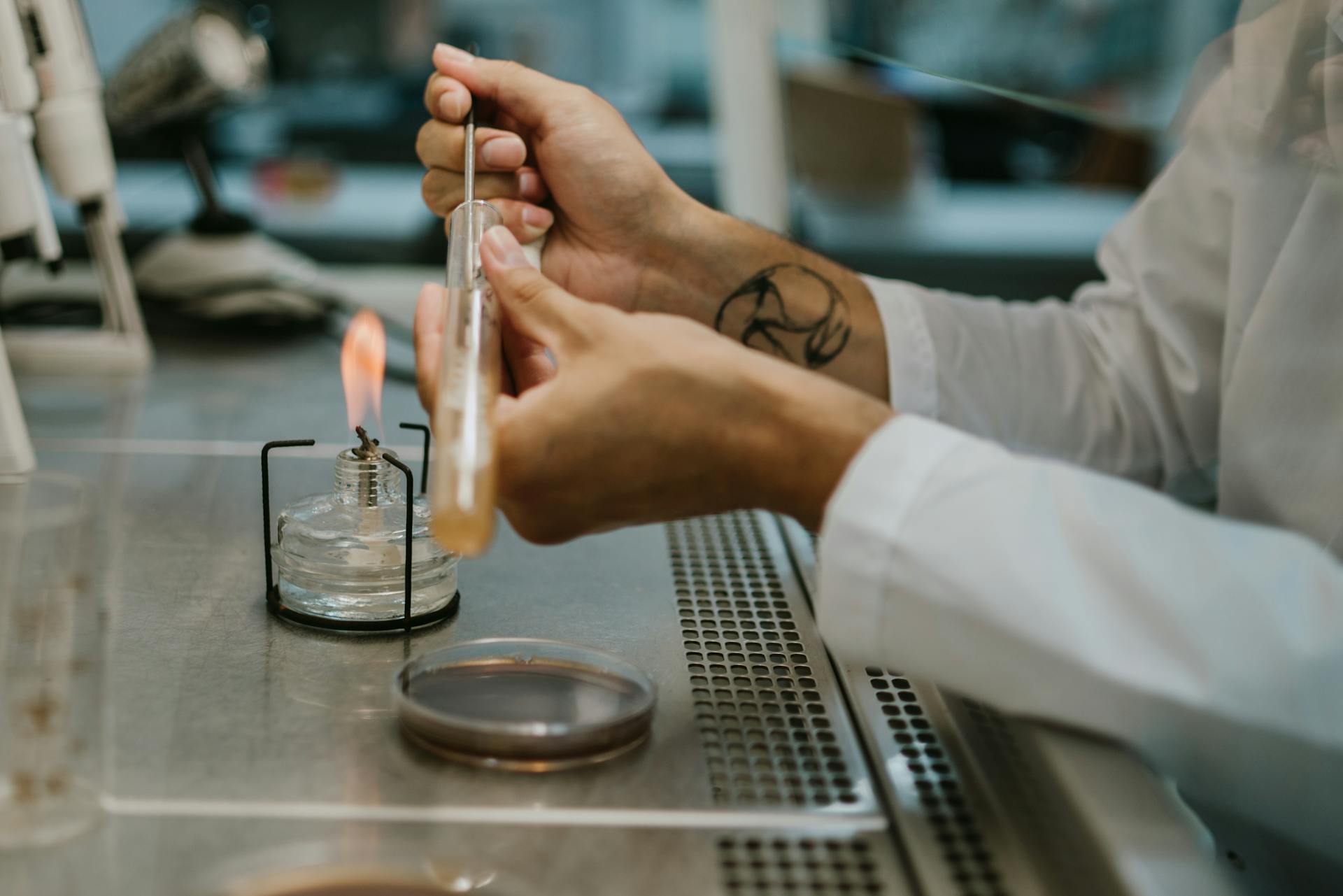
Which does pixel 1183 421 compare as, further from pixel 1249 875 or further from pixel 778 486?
pixel 778 486

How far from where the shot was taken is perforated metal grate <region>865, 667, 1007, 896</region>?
0.60 metres

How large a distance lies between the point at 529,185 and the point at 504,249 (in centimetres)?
38

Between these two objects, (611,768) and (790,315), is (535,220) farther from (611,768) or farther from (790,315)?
(611,768)

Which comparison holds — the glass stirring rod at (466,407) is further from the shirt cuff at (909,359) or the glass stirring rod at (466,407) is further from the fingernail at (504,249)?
the shirt cuff at (909,359)

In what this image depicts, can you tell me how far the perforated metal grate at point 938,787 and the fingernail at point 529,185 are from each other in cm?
59

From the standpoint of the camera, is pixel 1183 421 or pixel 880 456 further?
pixel 1183 421

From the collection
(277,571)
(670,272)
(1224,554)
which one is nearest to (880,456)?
(1224,554)

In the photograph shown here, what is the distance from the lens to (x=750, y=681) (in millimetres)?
789

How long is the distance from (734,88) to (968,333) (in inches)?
44.9

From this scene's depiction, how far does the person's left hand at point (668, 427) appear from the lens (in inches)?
27.3

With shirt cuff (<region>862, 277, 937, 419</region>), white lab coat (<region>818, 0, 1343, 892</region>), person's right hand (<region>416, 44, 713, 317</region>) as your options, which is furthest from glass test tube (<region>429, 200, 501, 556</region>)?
shirt cuff (<region>862, 277, 937, 419</region>)

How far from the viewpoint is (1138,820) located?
604 millimetres

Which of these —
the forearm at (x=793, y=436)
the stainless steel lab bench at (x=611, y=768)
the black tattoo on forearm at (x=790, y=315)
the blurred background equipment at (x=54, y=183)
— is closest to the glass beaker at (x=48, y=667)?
the stainless steel lab bench at (x=611, y=768)

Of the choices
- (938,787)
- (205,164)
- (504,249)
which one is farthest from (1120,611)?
(205,164)
